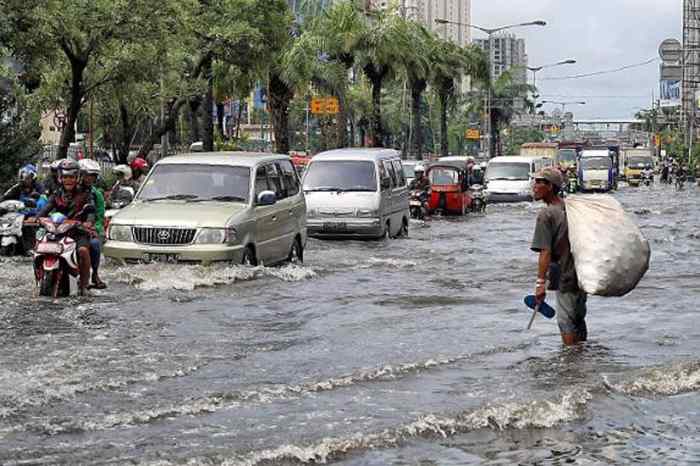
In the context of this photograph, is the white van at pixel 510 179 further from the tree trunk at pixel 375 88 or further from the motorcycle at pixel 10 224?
the motorcycle at pixel 10 224

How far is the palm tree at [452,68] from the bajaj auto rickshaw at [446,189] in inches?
1320

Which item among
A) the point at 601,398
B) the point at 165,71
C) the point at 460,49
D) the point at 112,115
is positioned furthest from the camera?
the point at 460,49

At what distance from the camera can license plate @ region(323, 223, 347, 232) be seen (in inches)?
1092

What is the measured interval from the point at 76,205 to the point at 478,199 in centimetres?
3115

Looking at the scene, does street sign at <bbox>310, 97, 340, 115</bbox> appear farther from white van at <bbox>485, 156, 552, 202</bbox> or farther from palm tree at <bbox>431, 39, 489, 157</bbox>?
palm tree at <bbox>431, 39, 489, 157</bbox>

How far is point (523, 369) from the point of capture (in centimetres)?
1141

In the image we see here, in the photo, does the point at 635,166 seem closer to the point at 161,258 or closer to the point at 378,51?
the point at 378,51

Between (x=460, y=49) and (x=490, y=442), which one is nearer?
(x=490, y=442)

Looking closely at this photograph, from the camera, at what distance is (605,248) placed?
36.4 feet

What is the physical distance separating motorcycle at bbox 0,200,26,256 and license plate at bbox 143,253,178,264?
4.10 meters

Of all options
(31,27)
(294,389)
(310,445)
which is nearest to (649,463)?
(310,445)

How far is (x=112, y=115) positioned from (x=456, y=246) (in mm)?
41253

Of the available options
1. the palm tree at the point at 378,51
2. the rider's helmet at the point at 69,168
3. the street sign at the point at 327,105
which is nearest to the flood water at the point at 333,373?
the rider's helmet at the point at 69,168

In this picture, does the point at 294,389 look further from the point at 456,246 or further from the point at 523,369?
the point at 456,246
